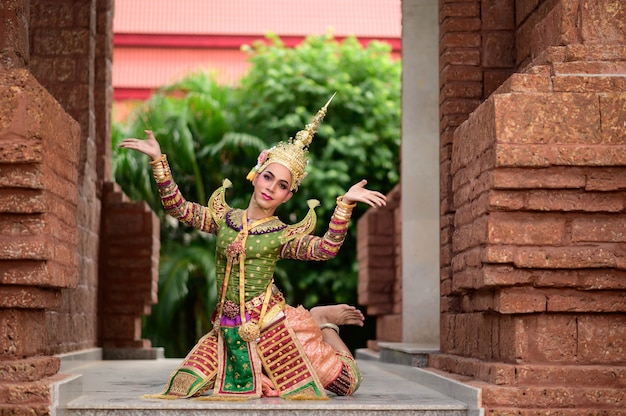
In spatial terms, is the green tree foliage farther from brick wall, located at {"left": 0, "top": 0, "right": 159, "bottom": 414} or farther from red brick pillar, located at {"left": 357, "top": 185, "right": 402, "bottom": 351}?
brick wall, located at {"left": 0, "top": 0, "right": 159, "bottom": 414}

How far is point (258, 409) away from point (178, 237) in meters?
12.8

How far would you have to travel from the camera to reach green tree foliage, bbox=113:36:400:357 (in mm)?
16469

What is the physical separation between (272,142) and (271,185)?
12139 millimetres

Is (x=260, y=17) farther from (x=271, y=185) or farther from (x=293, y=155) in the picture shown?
(x=271, y=185)

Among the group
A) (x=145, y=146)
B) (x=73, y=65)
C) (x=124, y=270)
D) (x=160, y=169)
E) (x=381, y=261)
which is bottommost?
(x=124, y=270)

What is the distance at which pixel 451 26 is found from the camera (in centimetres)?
719

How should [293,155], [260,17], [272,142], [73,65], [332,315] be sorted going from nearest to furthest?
[293,155] < [332,315] < [73,65] < [272,142] < [260,17]

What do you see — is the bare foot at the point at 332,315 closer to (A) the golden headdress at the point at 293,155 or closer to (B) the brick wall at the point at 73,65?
(A) the golden headdress at the point at 293,155

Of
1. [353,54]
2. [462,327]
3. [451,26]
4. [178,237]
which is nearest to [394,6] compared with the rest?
[353,54]

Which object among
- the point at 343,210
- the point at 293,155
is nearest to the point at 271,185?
the point at 293,155

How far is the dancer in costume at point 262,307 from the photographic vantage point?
5.22 m

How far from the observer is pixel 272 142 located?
17.4m

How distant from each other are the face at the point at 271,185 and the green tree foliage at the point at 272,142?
10.5m

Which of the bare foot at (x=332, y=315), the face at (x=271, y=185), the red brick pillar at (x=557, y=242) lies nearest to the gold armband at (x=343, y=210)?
the face at (x=271, y=185)
